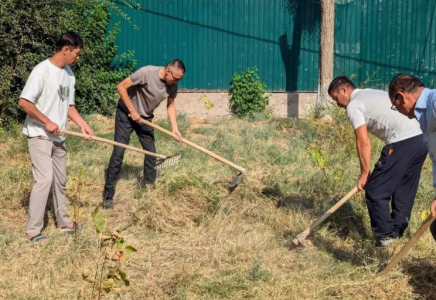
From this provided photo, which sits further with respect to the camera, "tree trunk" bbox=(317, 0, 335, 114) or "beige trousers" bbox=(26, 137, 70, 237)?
"tree trunk" bbox=(317, 0, 335, 114)

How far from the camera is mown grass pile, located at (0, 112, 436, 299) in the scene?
4.49m

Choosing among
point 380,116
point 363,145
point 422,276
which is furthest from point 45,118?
point 422,276

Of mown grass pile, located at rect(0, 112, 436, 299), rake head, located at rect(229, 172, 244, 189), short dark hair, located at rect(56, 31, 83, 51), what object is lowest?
mown grass pile, located at rect(0, 112, 436, 299)

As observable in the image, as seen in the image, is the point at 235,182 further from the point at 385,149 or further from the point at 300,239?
the point at 385,149

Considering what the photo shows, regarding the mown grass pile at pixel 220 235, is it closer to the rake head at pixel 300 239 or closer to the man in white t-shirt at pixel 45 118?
the rake head at pixel 300 239

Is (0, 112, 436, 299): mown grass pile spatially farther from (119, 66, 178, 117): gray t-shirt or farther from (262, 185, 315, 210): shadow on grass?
(119, 66, 178, 117): gray t-shirt

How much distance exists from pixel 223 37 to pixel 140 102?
5.47m

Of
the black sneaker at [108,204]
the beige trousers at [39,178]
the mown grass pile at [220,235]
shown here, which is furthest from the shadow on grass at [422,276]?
the black sneaker at [108,204]

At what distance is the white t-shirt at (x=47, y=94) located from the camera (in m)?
5.27

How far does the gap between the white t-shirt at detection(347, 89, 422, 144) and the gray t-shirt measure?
2.23 meters

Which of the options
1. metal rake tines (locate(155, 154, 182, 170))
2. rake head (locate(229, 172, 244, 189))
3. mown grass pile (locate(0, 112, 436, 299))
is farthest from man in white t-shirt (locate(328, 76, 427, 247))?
metal rake tines (locate(155, 154, 182, 170))

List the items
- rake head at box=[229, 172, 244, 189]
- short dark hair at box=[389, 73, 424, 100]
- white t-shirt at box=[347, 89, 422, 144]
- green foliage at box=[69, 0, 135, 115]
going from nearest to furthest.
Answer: short dark hair at box=[389, 73, 424, 100], white t-shirt at box=[347, 89, 422, 144], rake head at box=[229, 172, 244, 189], green foliage at box=[69, 0, 135, 115]

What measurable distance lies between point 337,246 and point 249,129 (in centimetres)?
478

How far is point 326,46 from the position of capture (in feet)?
36.2
